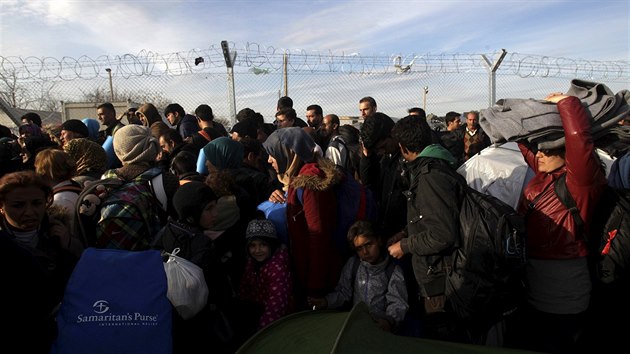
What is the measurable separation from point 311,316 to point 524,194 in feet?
5.34

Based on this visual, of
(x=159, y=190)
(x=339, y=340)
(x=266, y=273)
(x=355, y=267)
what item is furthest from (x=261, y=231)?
(x=339, y=340)

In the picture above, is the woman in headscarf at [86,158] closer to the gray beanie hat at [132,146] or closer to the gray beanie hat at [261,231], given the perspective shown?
the gray beanie hat at [132,146]

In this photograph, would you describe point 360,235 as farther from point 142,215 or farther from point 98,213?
point 98,213

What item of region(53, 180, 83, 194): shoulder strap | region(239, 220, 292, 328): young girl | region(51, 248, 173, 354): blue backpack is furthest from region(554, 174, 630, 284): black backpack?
region(53, 180, 83, 194): shoulder strap

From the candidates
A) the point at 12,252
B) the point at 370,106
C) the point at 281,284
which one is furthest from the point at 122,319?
the point at 370,106

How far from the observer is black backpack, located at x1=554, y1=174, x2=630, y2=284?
2.06m

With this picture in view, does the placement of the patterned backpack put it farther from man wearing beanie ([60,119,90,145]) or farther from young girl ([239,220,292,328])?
man wearing beanie ([60,119,90,145])

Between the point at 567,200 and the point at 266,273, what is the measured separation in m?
1.78

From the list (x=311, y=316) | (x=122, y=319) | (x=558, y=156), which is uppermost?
(x=558, y=156)

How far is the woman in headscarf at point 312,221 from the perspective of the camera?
253cm

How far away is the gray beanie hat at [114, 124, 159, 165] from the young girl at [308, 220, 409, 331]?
5.26ft

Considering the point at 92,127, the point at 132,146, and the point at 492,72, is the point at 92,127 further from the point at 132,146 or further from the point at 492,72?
the point at 492,72

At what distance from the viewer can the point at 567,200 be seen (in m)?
2.06

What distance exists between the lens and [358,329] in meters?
0.96
